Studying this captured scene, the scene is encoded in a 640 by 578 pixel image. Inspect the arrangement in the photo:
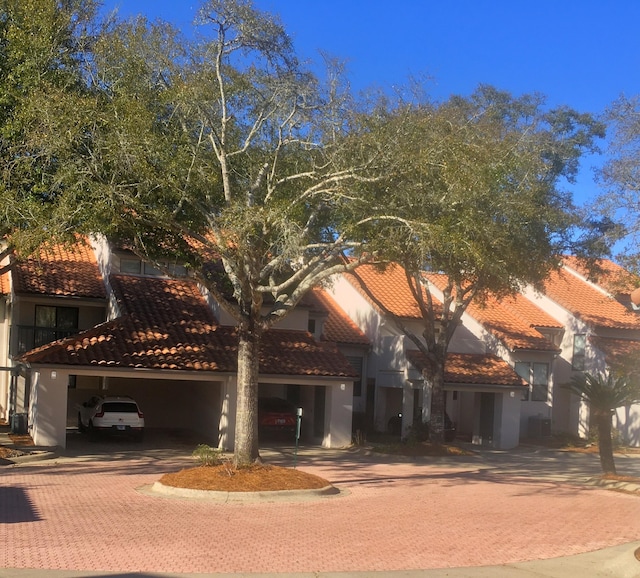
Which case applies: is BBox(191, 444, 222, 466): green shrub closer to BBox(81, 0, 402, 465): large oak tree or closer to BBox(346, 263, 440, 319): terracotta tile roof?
BBox(81, 0, 402, 465): large oak tree

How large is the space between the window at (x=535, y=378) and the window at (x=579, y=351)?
2339 mm

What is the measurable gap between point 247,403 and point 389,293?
19647mm

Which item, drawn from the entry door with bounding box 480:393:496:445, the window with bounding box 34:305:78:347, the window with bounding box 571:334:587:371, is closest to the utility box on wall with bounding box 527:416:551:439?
the entry door with bounding box 480:393:496:445

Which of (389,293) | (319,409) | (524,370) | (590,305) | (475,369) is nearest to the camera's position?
(319,409)

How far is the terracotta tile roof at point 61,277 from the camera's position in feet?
97.0

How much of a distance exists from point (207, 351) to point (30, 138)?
37.7 feet

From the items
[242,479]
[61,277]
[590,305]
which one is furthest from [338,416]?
[590,305]

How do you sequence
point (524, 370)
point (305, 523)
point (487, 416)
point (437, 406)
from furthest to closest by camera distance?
point (524, 370)
point (487, 416)
point (437, 406)
point (305, 523)

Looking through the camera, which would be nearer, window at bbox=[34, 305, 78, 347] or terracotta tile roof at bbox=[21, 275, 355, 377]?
terracotta tile roof at bbox=[21, 275, 355, 377]

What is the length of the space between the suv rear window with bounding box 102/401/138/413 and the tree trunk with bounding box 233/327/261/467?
999cm

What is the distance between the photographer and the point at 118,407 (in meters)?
27.2

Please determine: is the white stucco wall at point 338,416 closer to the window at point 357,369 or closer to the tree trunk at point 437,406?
the tree trunk at point 437,406

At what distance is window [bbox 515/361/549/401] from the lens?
3581cm

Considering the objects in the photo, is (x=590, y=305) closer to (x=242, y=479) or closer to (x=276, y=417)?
(x=276, y=417)
